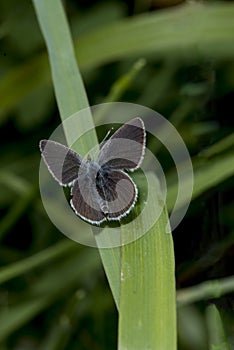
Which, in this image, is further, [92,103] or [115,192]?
[92,103]

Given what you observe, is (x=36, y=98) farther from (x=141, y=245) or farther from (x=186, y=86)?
(x=141, y=245)

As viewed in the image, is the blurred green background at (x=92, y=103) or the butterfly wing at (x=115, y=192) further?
the blurred green background at (x=92, y=103)

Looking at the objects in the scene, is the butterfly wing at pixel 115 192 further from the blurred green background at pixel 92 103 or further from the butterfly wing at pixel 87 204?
the blurred green background at pixel 92 103

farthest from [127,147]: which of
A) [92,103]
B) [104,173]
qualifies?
[92,103]

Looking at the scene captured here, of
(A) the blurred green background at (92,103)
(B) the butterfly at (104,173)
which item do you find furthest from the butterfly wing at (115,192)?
(A) the blurred green background at (92,103)

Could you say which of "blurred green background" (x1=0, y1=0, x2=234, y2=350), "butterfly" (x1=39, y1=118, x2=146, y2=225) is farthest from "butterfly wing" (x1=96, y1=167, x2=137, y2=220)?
"blurred green background" (x1=0, y1=0, x2=234, y2=350)

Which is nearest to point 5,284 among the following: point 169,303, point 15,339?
point 15,339

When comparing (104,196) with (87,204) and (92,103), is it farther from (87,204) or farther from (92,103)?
(92,103)
